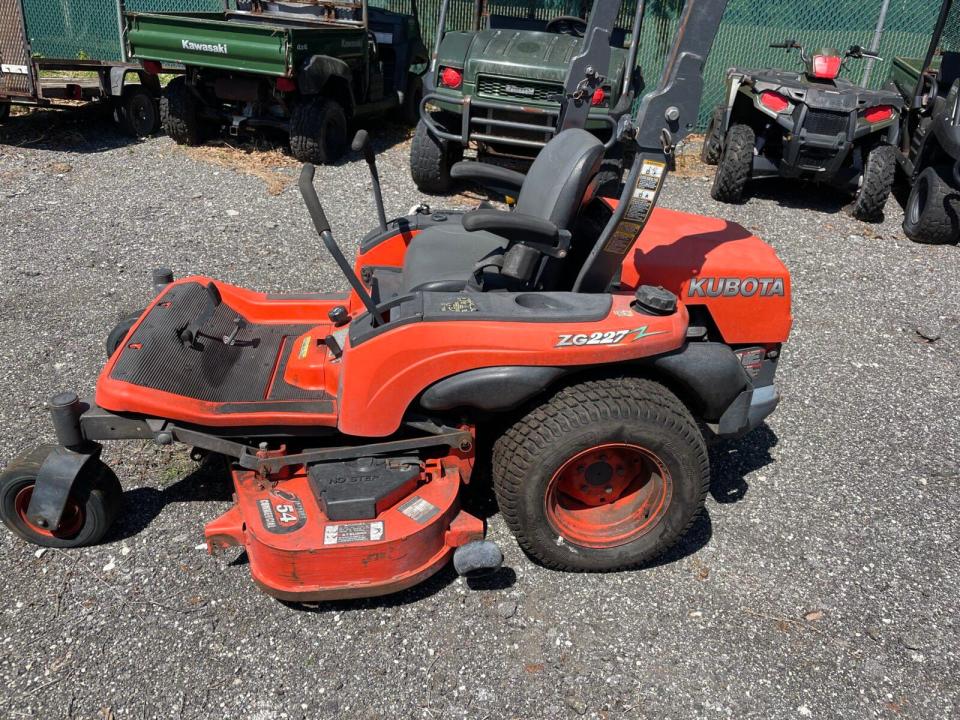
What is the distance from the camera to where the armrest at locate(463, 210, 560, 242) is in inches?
104

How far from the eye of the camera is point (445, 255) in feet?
11.0

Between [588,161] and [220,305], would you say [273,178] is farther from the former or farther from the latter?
[588,161]

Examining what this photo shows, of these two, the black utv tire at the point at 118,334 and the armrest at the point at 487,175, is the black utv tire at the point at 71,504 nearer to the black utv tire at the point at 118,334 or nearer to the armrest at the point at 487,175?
the black utv tire at the point at 118,334

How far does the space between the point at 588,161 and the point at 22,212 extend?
209 inches

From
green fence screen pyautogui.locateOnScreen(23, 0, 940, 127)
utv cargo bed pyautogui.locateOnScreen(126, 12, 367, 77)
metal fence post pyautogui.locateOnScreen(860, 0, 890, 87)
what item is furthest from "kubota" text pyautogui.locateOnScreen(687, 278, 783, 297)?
green fence screen pyautogui.locateOnScreen(23, 0, 940, 127)

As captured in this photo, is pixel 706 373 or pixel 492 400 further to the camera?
pixel 706 373

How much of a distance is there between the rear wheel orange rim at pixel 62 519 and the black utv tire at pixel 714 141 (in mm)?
6965

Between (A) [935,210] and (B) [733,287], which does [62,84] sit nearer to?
(B) [733,287]

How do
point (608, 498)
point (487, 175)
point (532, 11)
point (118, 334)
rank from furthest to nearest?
point (532, 11), point (118, 334), point (487, 175), point (608, 498)

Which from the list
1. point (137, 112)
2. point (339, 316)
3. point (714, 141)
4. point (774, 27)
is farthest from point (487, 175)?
point (774, 27)

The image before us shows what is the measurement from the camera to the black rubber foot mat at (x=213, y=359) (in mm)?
2930

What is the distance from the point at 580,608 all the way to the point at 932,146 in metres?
6.15

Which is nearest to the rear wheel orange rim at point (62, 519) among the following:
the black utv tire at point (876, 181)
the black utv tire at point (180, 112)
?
the black utv tire at point (180, 112)

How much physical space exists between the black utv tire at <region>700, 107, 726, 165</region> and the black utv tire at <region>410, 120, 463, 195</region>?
9.38ft
